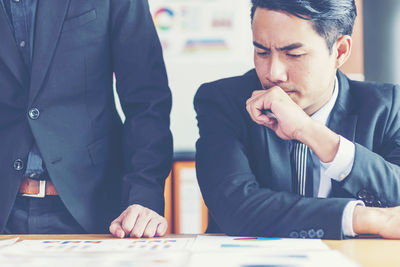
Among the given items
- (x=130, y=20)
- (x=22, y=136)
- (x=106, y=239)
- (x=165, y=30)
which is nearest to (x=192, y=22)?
(x=165, y=30)

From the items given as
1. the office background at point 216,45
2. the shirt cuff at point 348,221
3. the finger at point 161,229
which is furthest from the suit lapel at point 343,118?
the office background at point 216,45

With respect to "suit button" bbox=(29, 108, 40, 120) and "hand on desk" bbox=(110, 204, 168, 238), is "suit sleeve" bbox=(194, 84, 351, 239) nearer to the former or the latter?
"hand on desk" bbox=(110, 204, 168, 238)

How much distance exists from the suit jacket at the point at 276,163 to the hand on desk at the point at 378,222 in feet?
0.14

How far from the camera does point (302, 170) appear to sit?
5.07ft

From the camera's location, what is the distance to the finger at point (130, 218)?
4.17 ft

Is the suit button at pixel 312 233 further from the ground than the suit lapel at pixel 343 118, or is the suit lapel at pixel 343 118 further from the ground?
the suit lapel at pixel 343 118

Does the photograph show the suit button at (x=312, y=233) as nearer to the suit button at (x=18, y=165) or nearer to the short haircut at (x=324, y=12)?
the short haircut at (x=324, y=12)

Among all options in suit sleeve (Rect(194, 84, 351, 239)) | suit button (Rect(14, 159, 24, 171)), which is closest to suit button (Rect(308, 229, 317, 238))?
suit sleeve (Rect(194, 84, 351, 239))

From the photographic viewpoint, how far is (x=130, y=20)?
5.06 ft

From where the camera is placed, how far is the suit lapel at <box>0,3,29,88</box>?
1.44m

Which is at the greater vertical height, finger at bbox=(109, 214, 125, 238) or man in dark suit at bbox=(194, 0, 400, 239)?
man in dark suit at bbox=(194, 0, 400, 239)

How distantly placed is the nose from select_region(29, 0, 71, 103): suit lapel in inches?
23.0

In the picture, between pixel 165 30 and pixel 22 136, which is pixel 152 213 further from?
pixel 165 30

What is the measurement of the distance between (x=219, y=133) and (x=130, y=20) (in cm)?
42
